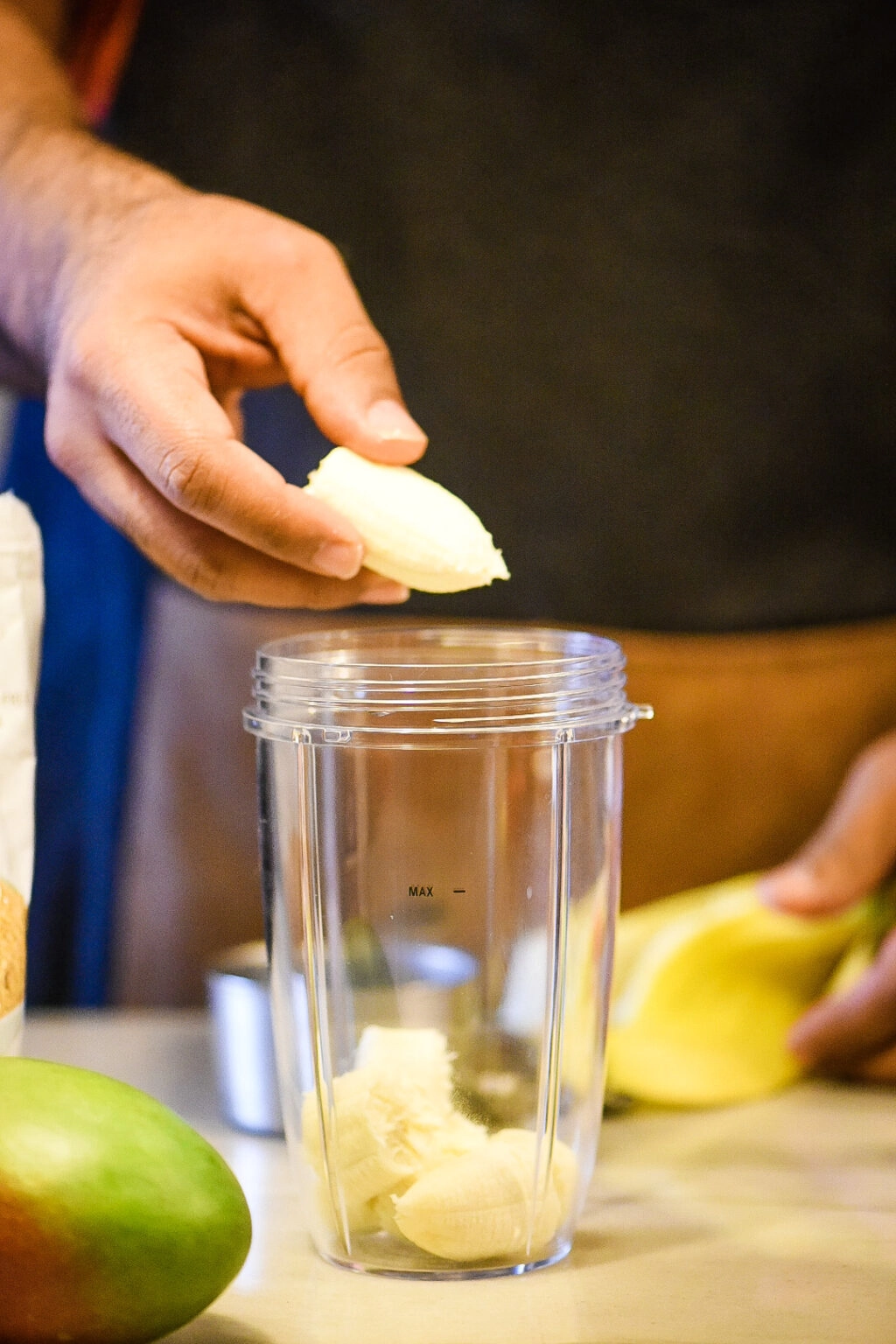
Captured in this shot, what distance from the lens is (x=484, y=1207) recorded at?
47cm

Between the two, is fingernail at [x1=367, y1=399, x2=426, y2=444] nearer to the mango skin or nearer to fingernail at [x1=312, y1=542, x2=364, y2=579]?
fingernail at [x1=312, y1=542, x2=364, y2=579]

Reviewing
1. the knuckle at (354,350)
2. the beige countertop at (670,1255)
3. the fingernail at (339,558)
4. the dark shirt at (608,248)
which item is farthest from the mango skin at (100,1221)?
the dark shirt at (608,248)

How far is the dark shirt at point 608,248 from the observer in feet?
3.30

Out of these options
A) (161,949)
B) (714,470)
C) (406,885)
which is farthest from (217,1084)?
(714,470)

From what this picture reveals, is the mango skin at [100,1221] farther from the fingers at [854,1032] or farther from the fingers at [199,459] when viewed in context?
the fingers at [854,1032]

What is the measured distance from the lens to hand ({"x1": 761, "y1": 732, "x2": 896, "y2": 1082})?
726 millimetres

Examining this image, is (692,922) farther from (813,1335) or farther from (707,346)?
(707,346)

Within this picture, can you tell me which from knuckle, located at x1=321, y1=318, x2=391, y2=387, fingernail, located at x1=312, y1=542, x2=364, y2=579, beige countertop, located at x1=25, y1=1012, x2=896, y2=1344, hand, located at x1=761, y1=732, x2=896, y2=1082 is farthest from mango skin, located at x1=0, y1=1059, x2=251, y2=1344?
hand, located at x1=761, y1=732, x2=896, y2=1082

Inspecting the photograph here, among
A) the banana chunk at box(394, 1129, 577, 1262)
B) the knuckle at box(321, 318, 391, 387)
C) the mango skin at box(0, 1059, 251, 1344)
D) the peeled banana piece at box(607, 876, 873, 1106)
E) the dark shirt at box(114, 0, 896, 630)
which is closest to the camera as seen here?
the mango skin at box(0, 1059, 251, 1344)

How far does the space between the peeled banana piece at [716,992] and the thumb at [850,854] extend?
1 cm

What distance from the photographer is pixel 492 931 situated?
0.51 metres

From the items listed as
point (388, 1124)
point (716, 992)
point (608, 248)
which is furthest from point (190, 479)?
point (608, 248)

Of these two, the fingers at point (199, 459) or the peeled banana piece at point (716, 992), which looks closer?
the fingers at point (199, 459)

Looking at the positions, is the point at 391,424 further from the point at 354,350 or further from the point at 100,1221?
the point at 100,1221
